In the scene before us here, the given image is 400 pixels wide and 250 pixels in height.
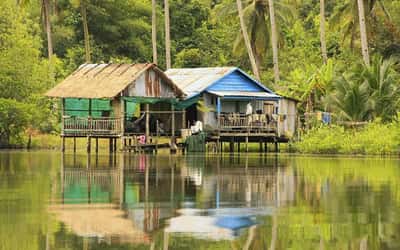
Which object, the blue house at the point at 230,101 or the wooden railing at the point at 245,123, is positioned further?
the blue house at the point at 230,101

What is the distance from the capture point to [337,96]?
154 ft

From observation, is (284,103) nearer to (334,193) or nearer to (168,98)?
(168,98)

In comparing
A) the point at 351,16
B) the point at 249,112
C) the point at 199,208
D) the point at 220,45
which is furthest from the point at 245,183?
the point at 220,45

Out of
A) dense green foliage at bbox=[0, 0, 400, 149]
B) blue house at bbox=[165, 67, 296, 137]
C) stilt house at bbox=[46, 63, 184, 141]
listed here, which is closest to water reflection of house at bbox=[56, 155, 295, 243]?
stilt house at bbox=[46, 63, 184, 141]

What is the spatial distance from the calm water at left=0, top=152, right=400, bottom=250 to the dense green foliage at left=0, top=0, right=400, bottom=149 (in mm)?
14028

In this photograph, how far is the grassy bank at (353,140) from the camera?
43.9 m

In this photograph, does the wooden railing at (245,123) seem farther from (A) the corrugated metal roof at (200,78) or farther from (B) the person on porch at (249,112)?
(A) the corrugated metal roof at (200,78)

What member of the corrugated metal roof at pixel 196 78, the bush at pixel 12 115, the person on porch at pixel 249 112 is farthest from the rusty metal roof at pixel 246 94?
the bush at pixel 12 115

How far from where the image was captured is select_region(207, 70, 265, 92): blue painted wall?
50.9 m

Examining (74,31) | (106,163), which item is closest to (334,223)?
(106,163)

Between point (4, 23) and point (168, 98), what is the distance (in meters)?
12.6

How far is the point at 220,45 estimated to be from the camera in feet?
232

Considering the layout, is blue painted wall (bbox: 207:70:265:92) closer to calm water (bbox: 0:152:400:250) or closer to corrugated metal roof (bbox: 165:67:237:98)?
corrugated metal roof (bbox: 165:67:237:98)

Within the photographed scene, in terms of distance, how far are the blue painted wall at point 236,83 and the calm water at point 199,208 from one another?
18010 millimetres
